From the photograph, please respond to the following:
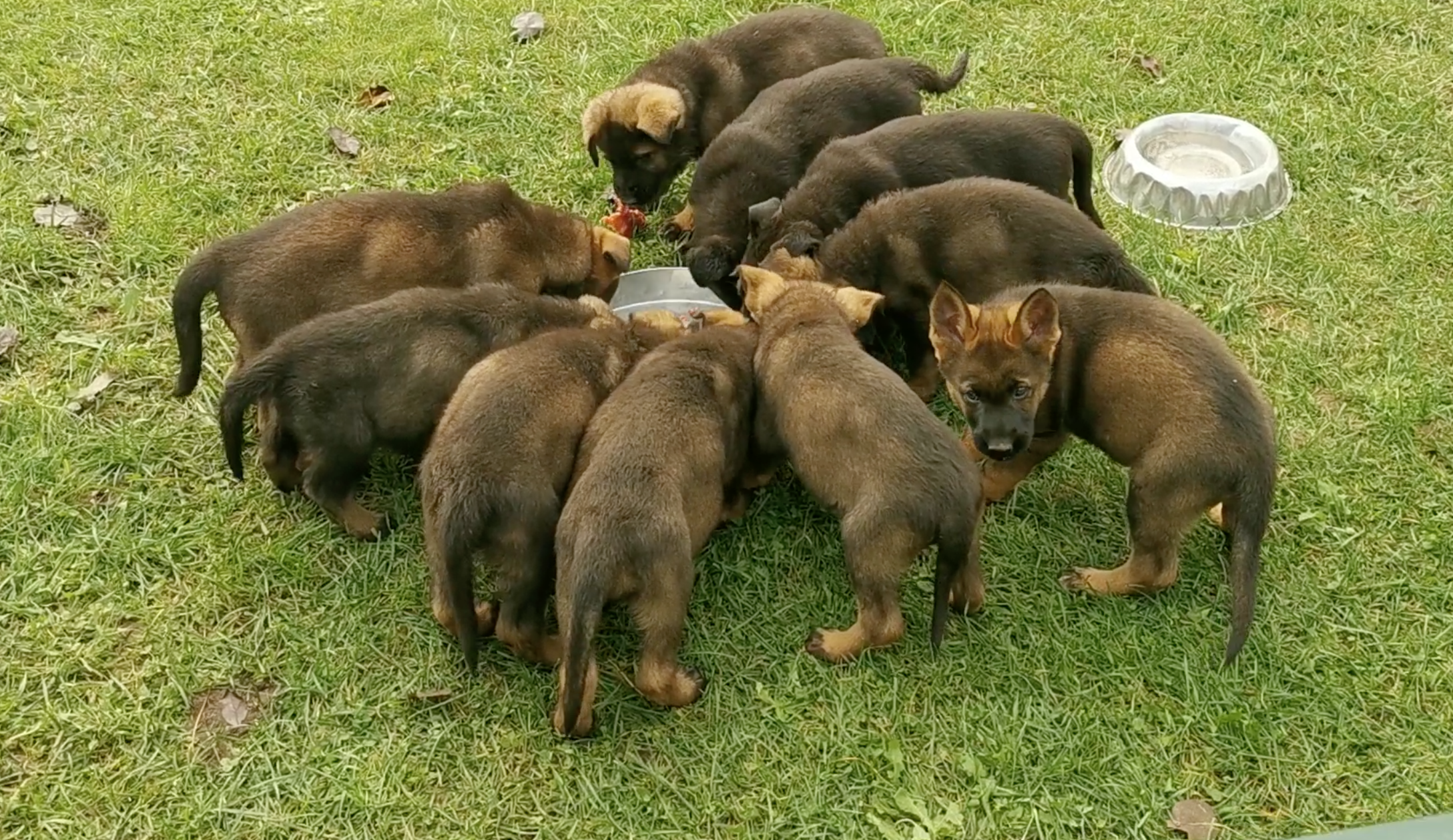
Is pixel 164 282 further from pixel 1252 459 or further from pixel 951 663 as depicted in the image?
pixel 1252 459

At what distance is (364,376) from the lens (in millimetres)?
4602

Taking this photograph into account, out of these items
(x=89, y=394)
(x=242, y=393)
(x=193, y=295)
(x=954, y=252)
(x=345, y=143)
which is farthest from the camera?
(x=345, y=143)

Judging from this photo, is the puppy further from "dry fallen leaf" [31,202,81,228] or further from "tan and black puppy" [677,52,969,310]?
"dry fallen leaf" [31,202,81,228]

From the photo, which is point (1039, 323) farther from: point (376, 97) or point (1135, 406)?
point (376, 97)

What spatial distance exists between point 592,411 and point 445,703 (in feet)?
3.88

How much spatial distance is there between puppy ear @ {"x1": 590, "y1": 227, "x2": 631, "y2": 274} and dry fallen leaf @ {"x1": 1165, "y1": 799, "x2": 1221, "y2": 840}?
330 centimetres

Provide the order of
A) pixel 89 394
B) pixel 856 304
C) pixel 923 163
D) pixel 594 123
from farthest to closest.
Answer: pixel 594 123 → pixel 923 163 → pixel 89 394 → pixel 856 304

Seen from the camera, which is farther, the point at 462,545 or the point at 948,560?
the point at 948,560

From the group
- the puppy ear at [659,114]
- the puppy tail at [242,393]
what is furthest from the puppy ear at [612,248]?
the puppy tail at [242,393]

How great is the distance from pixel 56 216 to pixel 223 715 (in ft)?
11.3

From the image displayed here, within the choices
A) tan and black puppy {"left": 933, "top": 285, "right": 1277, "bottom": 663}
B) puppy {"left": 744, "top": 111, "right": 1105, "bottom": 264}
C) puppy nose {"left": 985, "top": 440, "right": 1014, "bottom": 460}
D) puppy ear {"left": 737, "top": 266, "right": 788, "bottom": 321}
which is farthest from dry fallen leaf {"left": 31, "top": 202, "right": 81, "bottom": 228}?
puppy nose {"left": 985, "top": 440, "right": 1014, "bottom": 460}

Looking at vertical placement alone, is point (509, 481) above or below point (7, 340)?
above

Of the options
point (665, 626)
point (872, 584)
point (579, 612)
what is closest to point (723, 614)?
point (665, 626)


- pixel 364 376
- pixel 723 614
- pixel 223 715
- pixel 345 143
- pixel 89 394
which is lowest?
pixel 723 614
